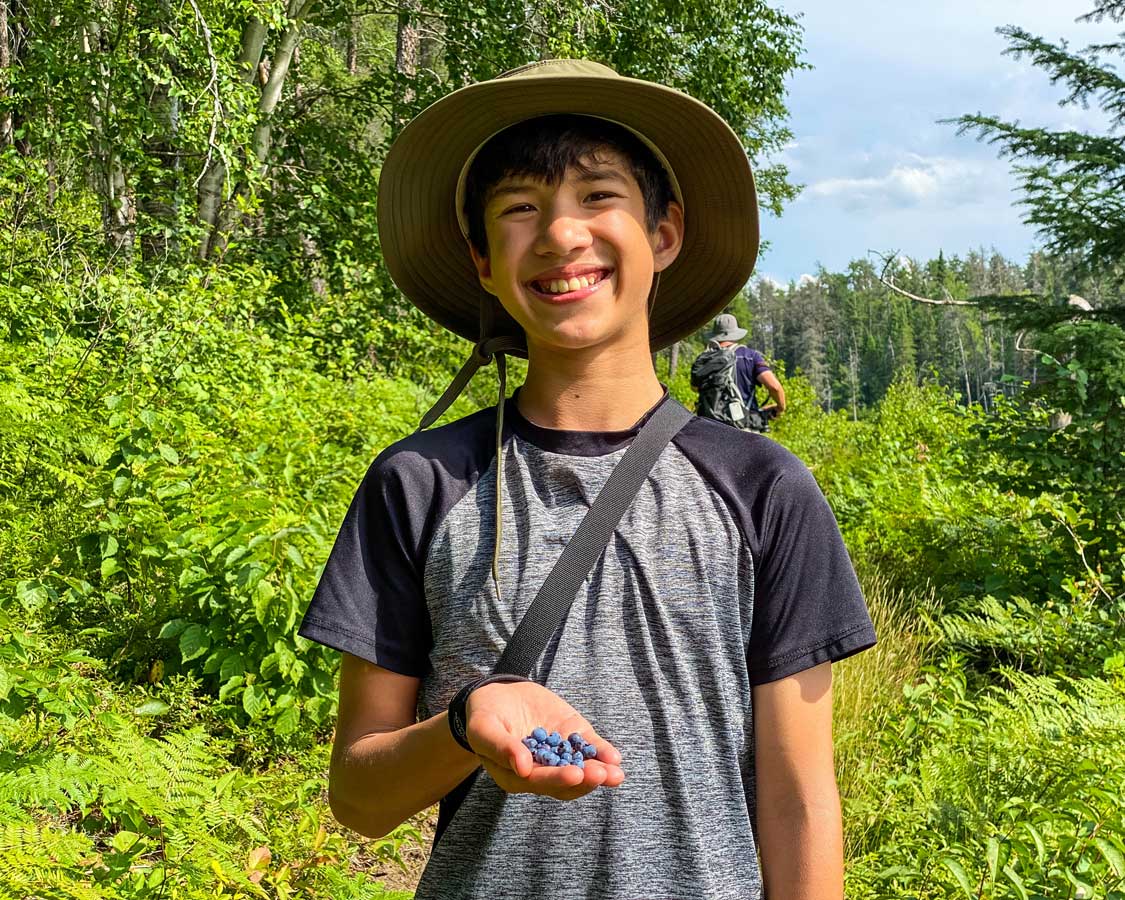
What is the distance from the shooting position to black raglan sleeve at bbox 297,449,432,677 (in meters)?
1.42

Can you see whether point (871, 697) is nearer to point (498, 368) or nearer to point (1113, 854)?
point (1113, 854)

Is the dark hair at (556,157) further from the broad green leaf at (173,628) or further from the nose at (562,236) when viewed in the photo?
the broad green leaf at (173,628)

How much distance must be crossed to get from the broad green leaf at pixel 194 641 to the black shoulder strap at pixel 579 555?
8.87ft

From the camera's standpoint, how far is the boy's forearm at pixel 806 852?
136cm

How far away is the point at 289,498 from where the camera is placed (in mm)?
4293

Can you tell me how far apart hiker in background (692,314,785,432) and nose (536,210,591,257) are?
7.43 metres

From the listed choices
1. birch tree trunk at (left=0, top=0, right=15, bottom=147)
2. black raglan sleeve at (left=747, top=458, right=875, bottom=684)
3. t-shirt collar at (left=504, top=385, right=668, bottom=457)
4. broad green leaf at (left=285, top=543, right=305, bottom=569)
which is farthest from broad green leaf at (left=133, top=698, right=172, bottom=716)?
birch tree trunk at (left=0, top=0, right=15, bottom=147)

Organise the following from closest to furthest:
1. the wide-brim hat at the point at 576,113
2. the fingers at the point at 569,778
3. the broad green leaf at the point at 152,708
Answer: the fingers at the point at 569,778 < the wide-brim hat at the point at 576,113 < the broad green leaf at the point at 152,708

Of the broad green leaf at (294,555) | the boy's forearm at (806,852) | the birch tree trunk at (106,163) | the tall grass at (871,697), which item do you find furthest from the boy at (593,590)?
the birch tree trunk at (106,163)

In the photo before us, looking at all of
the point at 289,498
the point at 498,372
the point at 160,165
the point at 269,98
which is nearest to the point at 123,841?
the point at 498,372

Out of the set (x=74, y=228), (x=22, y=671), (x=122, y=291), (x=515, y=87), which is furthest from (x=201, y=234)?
(x=515, y=87)

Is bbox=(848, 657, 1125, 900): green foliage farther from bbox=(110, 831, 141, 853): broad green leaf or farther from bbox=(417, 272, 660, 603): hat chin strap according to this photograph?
bbox=(110, 831, 141, 853): broad green leaf

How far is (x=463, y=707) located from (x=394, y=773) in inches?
8.8

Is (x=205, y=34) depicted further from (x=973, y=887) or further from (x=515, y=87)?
(x=973, y=887)
